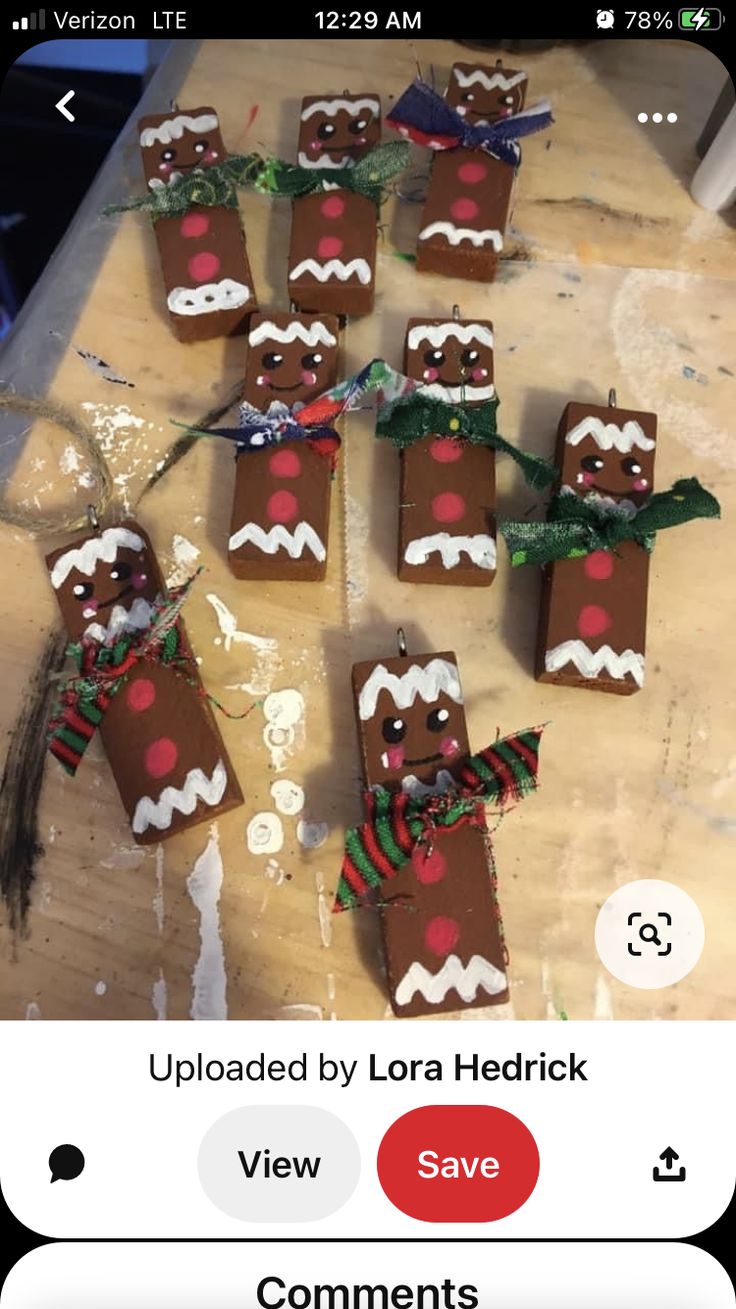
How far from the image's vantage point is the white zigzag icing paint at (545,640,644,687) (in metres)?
1.03

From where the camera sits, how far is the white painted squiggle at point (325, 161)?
1.28 meters

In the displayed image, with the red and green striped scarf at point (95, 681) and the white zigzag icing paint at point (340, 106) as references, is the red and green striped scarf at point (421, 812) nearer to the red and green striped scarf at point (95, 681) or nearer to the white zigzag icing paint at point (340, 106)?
the red and green striped scarf at point (95, 681)

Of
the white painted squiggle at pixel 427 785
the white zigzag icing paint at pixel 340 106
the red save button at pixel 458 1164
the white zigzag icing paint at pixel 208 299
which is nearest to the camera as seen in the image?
the red save button at pixel 458 1164

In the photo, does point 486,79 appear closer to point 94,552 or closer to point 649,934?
point 94,552

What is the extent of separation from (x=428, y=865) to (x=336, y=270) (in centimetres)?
77

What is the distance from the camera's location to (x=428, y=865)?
0.96m

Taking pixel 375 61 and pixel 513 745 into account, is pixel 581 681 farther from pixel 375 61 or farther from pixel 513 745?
pixel 375 61

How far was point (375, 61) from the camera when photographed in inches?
57.7

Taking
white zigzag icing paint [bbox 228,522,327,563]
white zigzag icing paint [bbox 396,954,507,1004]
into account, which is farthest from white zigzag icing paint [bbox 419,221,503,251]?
white zigzag icing paint [bbox 396,954,507,1004]

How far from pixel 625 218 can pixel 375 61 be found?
0.49 meters

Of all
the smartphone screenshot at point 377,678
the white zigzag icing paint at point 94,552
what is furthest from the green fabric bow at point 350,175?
the white zigzag icing paint at point 94,552

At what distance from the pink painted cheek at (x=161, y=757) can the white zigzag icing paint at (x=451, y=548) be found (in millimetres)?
345

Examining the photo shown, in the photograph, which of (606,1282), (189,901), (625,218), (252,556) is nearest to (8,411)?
(252,556)

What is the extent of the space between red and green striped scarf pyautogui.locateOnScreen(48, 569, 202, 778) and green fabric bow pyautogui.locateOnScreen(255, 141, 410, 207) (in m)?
0.61
